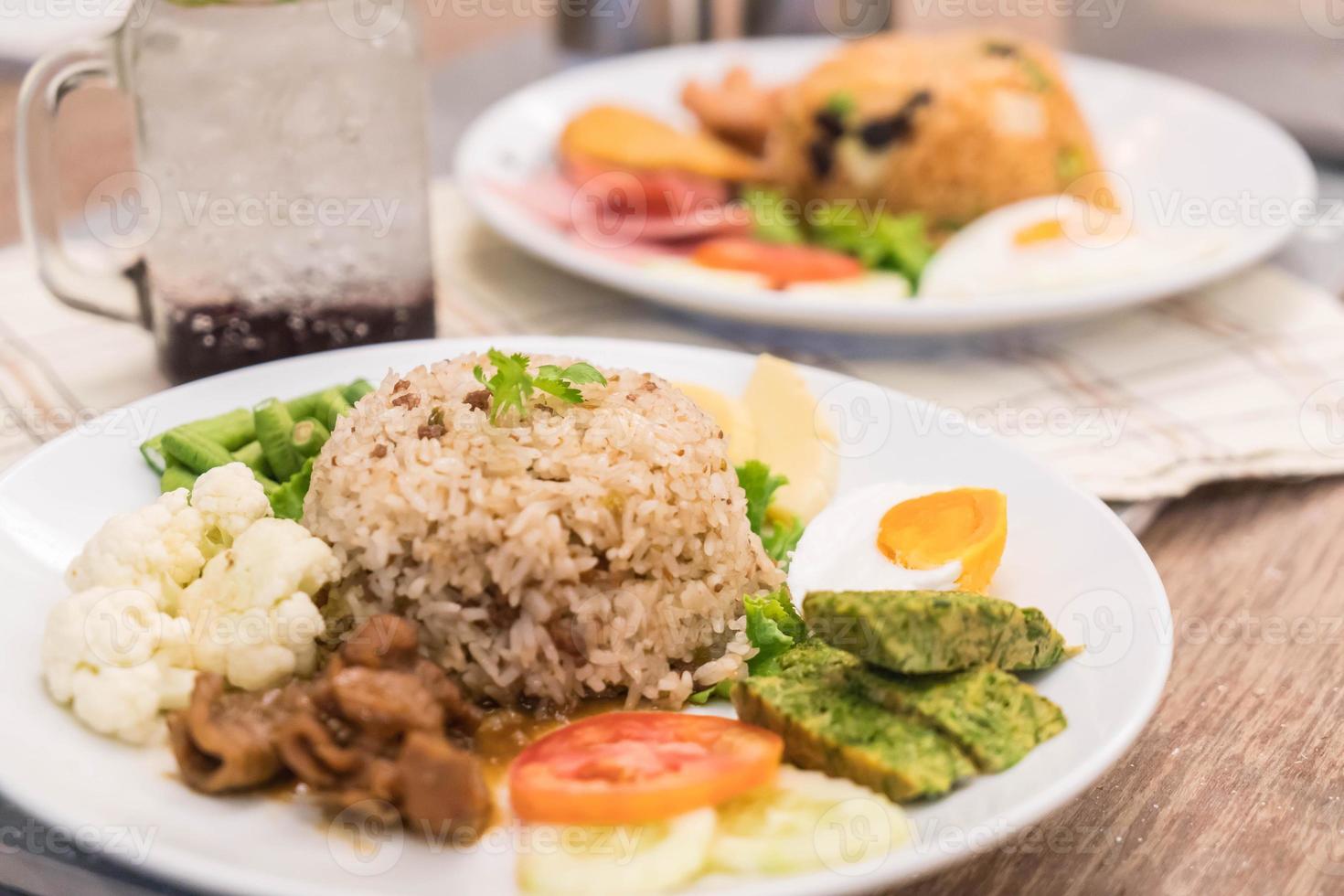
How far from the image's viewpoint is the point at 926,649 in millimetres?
1992

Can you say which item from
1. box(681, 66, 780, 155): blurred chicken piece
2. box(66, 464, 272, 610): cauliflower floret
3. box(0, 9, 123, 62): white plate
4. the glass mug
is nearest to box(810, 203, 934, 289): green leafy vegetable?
box(681, 66, 780, 155): blurred chicken piece

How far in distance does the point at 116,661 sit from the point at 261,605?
0.72ft

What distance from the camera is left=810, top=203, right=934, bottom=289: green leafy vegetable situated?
4246mm

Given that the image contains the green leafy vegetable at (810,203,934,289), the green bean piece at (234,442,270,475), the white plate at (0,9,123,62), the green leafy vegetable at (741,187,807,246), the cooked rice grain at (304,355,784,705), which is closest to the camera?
the cooked rice grain at (304,355,784,705)

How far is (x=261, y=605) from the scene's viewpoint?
7.07 feet

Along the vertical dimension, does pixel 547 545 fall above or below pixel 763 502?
above

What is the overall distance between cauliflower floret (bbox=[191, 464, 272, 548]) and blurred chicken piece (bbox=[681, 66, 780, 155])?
2.93 meters

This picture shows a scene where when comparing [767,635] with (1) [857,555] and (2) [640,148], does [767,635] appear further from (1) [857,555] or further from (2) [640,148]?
(2) [640,148]

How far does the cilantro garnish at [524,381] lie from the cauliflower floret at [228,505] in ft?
1.38

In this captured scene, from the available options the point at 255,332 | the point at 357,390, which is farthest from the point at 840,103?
the point at 357,390

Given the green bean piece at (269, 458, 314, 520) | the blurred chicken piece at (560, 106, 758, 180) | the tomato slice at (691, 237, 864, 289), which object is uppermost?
the green bean piece at (269, 458, 314, 520)

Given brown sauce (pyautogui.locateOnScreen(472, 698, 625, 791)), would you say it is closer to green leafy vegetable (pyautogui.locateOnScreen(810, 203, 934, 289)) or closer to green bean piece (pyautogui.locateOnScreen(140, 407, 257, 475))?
green bean piece (pyautogui.locateOnScreen(140, 407, 257, 475))

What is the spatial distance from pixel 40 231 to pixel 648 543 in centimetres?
195

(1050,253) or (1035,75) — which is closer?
(1050,253)
